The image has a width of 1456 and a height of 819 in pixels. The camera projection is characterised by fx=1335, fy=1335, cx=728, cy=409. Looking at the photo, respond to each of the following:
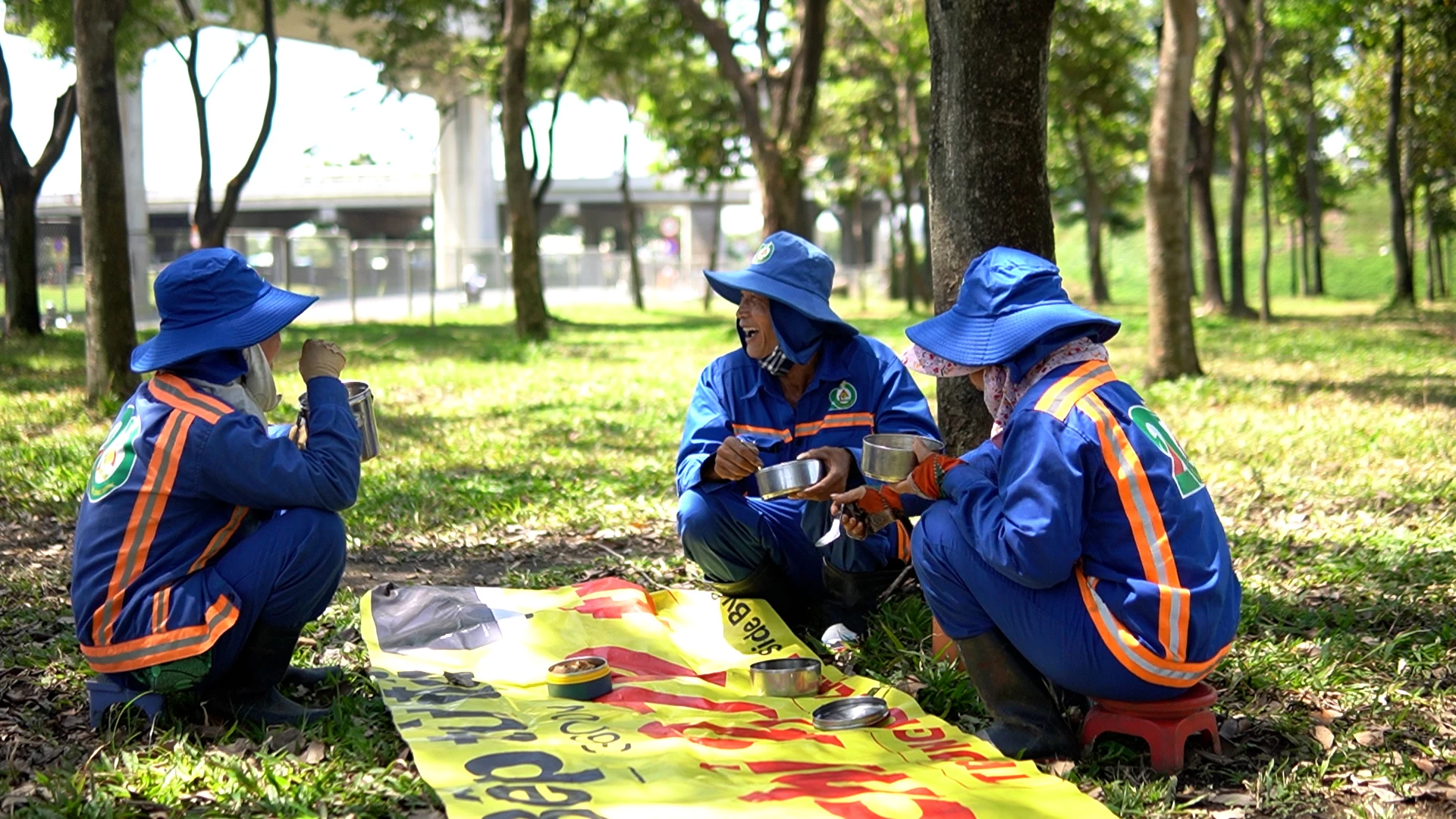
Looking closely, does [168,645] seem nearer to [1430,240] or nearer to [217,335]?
[217,335]

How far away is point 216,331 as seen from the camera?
11.9 feet

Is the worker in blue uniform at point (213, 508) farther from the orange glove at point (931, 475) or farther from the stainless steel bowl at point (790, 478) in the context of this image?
the orange glove at point (931, 475)

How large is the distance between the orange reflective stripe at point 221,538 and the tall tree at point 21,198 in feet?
47.1

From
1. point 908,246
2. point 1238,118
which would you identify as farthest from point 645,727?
point 908,246

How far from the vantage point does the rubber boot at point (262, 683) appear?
3.72 metres

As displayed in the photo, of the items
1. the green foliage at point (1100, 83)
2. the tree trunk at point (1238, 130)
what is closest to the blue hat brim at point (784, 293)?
the green foliage at point (1100, 83)

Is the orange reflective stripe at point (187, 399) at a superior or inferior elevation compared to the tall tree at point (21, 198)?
inferior

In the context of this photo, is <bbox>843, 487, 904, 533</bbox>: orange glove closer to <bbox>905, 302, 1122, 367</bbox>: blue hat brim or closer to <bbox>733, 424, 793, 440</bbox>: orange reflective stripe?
<bbox>905, 302, 1122, 367</bbox>: blue hat brim

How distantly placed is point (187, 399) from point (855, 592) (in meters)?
2.30

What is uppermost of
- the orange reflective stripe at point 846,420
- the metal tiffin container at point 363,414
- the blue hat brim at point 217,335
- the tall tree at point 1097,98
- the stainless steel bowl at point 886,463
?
the tall tree at point 1097,98

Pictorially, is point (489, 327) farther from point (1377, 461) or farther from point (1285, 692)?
point (1285, 692)

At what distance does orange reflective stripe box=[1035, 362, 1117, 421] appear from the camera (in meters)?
3.32

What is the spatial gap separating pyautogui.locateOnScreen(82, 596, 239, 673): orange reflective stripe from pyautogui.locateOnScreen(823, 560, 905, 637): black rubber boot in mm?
2049

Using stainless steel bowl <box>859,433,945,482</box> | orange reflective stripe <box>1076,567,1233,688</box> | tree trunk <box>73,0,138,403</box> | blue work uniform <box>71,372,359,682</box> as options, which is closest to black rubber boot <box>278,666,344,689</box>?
blue work uniform <box>71,372,359,682</box>
